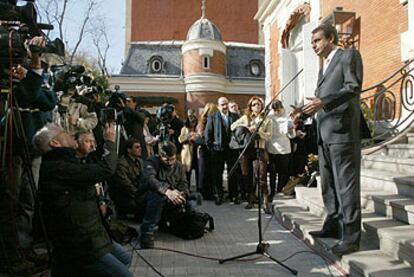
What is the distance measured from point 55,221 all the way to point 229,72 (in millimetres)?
25773

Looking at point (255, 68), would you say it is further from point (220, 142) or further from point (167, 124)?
point (220, 142)

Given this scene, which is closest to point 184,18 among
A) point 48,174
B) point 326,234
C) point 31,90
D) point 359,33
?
point 359,33

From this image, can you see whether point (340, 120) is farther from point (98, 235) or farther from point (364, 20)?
point (364, 20)

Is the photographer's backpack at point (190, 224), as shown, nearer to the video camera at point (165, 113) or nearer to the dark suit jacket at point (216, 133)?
the dark suit jacket at point (216, 133)

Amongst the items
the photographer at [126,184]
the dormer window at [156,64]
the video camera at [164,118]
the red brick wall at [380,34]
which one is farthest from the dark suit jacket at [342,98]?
the dormer window at [156,64]

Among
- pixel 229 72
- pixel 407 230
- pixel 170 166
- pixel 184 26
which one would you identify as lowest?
pixel 407 230

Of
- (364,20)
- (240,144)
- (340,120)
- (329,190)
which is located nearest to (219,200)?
(240,144)

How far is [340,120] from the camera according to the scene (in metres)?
3.34

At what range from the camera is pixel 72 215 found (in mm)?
2385

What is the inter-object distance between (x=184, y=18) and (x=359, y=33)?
25.7 meters

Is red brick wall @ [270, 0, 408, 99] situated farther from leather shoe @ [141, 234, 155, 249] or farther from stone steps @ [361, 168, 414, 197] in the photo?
leather shoe @ [141, 234, 155, 249]

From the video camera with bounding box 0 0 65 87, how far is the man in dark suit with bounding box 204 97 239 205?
4116mm

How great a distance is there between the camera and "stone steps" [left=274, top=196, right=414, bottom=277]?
2.92 m

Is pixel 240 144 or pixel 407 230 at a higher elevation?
pixel 240 144
